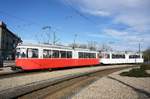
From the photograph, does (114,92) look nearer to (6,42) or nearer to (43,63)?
(43,63)

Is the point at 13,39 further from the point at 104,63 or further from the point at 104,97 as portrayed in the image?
the point at 104,97

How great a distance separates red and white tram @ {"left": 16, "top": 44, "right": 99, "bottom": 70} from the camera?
27.0 metres

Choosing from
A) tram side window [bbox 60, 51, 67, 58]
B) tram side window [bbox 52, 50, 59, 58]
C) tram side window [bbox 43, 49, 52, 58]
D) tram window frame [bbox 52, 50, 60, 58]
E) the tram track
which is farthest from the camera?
tram side window [bbox 60, 51, 67, 58]

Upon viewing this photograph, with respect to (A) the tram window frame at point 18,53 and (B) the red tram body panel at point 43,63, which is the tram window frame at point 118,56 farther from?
(A) the tram window frame at point 18,53

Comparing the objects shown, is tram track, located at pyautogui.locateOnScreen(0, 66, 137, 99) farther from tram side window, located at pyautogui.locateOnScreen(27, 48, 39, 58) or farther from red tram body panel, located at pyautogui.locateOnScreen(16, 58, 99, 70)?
tram side window, located at pyautogui.locateOnScreen(27, 48, 39, 58)

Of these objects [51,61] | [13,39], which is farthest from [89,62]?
[13,39]

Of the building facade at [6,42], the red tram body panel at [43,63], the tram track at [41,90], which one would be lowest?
the tram track at [41,90]

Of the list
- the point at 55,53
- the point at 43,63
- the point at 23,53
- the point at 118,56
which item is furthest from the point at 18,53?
the point at 118,56

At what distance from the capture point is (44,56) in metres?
29.0

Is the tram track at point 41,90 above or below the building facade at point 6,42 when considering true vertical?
below

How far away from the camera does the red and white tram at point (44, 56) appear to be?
1062 inches

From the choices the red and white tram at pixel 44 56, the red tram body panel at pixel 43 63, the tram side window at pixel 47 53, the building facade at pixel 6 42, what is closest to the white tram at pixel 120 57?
the red and white tram at pixel 44 56

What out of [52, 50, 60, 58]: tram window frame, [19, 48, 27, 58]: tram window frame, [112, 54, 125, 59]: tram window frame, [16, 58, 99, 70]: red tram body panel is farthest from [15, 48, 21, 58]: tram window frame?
[112, 54, 125, 59]: tram window frame

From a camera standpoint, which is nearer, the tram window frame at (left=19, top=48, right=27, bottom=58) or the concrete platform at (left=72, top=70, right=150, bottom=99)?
the concrete platform at (left=72, top=70, right=150, bottom=99)
